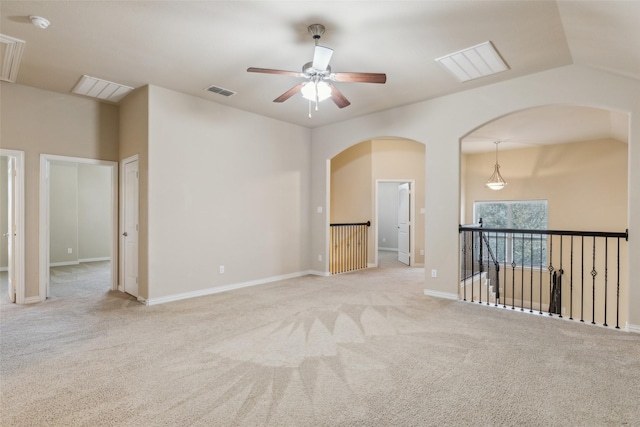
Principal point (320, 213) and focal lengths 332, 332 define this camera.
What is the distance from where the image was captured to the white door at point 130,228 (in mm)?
4891

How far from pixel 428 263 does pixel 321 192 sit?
8.53 ft

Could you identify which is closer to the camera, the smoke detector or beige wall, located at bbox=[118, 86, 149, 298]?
the smoke detector

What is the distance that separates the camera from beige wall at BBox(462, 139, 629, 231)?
6934 mm

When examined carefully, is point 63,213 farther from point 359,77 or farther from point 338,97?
point 359,77

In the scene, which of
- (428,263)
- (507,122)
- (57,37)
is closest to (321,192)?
(428,263)

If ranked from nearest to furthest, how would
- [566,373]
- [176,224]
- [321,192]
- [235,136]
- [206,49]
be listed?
1. [566,373]
2. [206,49]
3. [176,224]
4. [235,136]
5. [321,192]

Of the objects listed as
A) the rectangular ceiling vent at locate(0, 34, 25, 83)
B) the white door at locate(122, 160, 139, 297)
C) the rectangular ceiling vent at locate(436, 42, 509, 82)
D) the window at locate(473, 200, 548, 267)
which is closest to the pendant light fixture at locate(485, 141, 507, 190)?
the window at locate(473, 200, 548, 267)

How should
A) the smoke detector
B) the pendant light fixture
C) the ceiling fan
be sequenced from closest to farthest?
the smoke detector, the ceiling fan, the pendant light fixture

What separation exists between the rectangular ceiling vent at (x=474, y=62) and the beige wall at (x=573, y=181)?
4390 mm

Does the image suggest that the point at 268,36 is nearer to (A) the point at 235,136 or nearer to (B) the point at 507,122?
(A) the point at 235,136

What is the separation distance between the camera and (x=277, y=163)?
6215 millimetres

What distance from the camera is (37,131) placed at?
15.3 feet

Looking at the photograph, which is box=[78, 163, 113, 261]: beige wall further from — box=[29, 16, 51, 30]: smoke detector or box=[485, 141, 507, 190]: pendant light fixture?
box=[485, 141, 507, 190]: pendant light fixture

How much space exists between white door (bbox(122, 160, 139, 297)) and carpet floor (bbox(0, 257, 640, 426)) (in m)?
0.73
